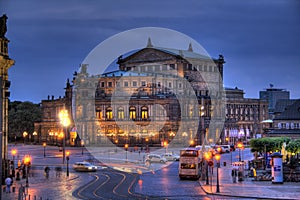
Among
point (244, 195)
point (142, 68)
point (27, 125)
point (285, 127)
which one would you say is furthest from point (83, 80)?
point (244, 195)

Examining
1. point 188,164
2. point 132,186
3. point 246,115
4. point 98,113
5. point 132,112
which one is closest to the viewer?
point 132,186

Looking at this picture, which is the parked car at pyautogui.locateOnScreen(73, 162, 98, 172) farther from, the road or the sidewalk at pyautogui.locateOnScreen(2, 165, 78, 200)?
the sidewalk at pyautogui.locateOnScreen(2, 165, 78, 200)

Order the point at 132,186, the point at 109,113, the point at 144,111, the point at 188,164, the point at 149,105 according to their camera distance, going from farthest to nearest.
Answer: the point at 109,113
the point at 144,111
the point at 149,105
the point at 188,164
the point at 132,186

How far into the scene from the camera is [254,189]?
162ft

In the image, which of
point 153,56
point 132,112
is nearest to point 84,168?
point 132,112

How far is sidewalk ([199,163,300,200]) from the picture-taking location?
4488 cm

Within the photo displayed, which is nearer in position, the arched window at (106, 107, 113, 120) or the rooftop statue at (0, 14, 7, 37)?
the rooftop statue at (0, 14, 7, 37)

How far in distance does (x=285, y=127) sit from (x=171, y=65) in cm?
5829

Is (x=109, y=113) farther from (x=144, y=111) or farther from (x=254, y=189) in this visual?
(x=254, y=189)

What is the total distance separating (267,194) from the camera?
45.5 meters

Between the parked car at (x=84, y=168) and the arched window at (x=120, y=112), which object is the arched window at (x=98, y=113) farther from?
the parked car at (x=84, y=168)

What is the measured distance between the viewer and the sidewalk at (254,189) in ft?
147

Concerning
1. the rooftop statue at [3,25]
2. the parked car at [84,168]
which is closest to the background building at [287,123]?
the parked car at [84,168]

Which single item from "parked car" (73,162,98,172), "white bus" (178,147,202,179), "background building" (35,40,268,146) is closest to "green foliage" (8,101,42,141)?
"background building" (35,40,268,146)
